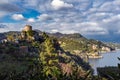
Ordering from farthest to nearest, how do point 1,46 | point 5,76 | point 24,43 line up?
1. point 24,43
2. point 1,46
3. point 5,76

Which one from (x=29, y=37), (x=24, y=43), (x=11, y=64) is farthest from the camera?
(x=29, y=37)

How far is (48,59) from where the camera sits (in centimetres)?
9062

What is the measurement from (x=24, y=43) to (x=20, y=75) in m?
122

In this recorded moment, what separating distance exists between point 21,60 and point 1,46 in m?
12.2

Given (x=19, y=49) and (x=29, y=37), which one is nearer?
(x=19, y=49)

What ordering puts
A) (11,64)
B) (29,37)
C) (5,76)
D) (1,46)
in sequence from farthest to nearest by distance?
(29,37)
(1,46)
(11,64)
(5,76)

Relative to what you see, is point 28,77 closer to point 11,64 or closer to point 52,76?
point 52,76

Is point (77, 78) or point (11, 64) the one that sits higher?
point (77, 78)

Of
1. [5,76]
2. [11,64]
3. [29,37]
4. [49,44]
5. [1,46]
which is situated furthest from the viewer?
[29,37]

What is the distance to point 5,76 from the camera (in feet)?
26.9

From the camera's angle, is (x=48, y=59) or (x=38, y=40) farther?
(x=38, y=40)

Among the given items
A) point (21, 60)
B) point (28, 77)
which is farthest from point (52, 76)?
point (21, 60)

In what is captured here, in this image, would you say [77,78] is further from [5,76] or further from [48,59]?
[48,59]

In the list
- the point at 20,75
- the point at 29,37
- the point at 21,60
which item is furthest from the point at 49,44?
the point at 20,75
